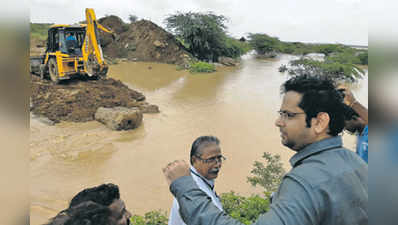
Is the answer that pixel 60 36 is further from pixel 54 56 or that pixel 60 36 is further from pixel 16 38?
pixel 16 38

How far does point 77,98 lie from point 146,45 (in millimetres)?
15005

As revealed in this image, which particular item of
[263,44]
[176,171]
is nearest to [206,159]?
[176,171]

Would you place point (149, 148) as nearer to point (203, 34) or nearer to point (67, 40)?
point (67, 40)

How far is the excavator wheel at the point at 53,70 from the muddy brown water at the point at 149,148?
2.88m

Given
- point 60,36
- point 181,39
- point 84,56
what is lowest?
point 84,56

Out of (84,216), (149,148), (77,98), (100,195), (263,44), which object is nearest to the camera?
(84,216)

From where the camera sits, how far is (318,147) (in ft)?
3.78

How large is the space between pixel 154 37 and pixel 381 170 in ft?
75.4

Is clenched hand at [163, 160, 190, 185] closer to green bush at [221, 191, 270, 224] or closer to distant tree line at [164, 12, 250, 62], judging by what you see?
green bush at [221, 191, 270, 224]

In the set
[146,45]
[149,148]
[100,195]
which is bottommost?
[149,148]

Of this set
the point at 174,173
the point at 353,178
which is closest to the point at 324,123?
the point at 353,178

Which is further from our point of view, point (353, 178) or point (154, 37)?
point (154, 37)

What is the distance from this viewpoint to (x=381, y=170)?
0.76 m

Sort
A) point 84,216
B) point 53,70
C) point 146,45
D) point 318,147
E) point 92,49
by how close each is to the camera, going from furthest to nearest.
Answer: point 146,45
point 53,70
point 92,49
point 84,216
point 318,147
